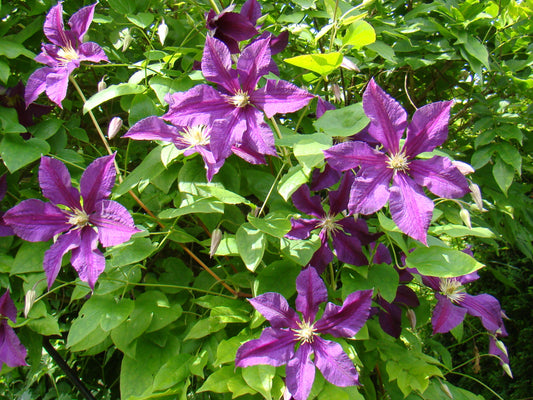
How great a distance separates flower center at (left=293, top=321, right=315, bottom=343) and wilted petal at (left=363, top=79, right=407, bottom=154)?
35cm

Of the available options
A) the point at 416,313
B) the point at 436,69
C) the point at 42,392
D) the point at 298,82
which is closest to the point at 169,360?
the point at 416,313

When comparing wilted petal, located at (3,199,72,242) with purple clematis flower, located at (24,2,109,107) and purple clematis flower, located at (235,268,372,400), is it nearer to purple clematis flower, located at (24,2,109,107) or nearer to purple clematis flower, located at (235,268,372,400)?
purple clematis flower, located at (24,2,109,107)

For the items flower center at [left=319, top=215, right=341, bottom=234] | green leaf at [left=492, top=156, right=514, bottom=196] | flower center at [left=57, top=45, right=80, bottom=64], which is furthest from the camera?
green leaf at [left=492, top=156, right=514, bottom=196]

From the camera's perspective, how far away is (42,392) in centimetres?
156

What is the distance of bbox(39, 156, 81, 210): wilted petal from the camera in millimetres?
919

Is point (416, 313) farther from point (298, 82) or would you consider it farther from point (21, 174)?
point (21, 174)

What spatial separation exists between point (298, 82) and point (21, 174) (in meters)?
0.77

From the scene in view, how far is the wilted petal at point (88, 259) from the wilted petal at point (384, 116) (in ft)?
1.70

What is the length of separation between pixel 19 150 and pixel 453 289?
1.01 metres

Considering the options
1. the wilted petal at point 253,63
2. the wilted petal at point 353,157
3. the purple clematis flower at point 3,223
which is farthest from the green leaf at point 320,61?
the purple clematis flower at point 3,223

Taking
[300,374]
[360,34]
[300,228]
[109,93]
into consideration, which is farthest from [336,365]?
[109,93]

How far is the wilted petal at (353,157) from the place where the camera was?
76cm

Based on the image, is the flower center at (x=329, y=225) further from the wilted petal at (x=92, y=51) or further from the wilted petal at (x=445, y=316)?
the wilted petal at (x=92, y=51)

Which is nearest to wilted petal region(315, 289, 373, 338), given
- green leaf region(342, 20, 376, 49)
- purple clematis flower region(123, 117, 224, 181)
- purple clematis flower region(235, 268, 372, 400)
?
purple clematis flower region(235, 268, 372, 400)
